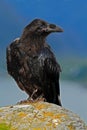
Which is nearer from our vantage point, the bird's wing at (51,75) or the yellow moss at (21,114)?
the yellow moss at (21,114)

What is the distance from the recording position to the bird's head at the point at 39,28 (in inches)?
472

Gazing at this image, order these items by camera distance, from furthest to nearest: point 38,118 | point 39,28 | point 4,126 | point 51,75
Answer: point 51,75
point 39,28
point 38,118
point 4,126

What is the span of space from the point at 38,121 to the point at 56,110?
0.61 metres

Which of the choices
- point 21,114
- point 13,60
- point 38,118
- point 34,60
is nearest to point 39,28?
point 34,60

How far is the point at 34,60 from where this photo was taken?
11.8 metres

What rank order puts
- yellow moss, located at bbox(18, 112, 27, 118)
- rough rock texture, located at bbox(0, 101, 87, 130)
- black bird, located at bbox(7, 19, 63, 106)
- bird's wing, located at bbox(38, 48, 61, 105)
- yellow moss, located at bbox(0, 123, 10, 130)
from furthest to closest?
bird's wing, located at bbox(38, 48, 61, 105)
black bird, located at bbox(7, 19, 63, 106)
yellow moss, located at bbox(18, 112, 27, 118)
rough rock texture, located at bbox(0, 101, 87, 130)
yellow moss, located at bbox(0, 123, 10, 130)

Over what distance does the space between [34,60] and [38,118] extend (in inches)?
118

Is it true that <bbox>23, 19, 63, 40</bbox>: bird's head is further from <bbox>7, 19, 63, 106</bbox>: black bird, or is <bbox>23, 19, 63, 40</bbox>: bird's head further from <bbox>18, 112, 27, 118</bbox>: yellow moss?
<bbox>18, 112, 27, 118</bbox>: yellow moss

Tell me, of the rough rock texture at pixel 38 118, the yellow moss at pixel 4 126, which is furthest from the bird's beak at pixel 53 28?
the yellow moss at pixel 4 126

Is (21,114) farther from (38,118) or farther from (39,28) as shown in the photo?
(39,28)

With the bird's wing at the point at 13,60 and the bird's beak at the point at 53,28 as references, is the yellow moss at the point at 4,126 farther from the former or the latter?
the bird's beak at the point at 53,28

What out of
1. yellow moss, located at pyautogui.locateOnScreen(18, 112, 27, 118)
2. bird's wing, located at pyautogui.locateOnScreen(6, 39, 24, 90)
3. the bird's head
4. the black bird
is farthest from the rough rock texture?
the bird's head

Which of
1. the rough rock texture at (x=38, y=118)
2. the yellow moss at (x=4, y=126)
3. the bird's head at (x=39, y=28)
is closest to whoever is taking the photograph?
the yellow moss at (x=4, y=126)

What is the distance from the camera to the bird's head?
12.0 m
